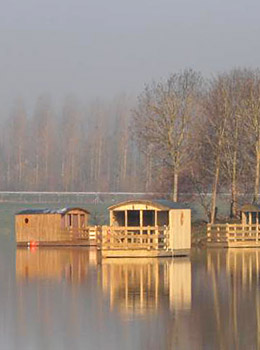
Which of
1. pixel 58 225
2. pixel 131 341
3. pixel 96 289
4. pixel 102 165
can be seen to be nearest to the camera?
pixel 131 341

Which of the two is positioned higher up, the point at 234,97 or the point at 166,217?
the point at 234,97

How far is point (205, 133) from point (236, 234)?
37.8 ft

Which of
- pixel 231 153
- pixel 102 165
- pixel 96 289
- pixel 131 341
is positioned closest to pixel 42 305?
pixel 96 289

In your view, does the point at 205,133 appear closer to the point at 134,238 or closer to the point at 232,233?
the point at 232,233

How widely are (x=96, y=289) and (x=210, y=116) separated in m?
33.2

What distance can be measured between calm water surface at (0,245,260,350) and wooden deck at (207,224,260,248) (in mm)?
8994

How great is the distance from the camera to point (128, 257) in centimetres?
4394

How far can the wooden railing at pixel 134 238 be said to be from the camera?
4372 centimetres

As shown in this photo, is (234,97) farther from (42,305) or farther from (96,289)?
(42,305)

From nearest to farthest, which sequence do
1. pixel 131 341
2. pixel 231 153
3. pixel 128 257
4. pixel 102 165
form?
pixel 131 341, pixel 128 257, pixel 231 153, pixel 102 165

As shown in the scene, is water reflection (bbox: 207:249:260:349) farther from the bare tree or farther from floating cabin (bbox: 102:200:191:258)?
the bare tree

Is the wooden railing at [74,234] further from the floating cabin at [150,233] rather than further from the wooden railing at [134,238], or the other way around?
the wooden railing at [134,238]

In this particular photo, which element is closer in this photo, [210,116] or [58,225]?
[58,225]

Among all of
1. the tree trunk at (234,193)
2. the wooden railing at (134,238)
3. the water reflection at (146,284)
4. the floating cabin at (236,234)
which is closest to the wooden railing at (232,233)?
the floating cabin at (236,234)
